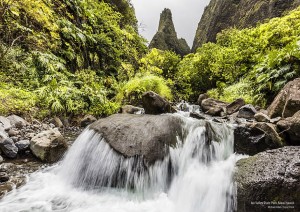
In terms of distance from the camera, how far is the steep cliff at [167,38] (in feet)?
161

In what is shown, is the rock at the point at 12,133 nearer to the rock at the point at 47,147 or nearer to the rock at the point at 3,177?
the rock at the point at 47,147

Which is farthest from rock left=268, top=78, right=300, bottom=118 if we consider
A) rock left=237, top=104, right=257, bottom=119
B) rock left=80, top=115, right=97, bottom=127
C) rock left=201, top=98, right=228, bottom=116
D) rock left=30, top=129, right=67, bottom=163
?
rock left=80, top=115, right=97, bottom=127

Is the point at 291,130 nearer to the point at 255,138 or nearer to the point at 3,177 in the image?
the point at 255,138

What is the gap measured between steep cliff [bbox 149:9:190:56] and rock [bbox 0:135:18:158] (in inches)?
1770

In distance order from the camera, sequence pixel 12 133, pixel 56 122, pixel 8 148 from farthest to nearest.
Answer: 1. pixel 56 122
2. pixel 12 133
3. pixel 8 148

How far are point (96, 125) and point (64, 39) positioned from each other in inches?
274

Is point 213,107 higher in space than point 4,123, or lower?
higher

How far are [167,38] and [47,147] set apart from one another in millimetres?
49285

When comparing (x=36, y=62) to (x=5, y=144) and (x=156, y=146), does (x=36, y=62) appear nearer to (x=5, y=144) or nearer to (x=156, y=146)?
(x=5, y=144)

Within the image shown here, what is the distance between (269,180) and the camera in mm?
2783

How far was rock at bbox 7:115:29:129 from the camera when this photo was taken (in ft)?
18.9

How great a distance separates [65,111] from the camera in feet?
25.6

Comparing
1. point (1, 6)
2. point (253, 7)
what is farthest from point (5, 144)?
point (253, 7)

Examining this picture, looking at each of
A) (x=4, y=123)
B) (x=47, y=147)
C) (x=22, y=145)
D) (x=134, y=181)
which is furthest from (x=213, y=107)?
(x=4, y=123)
